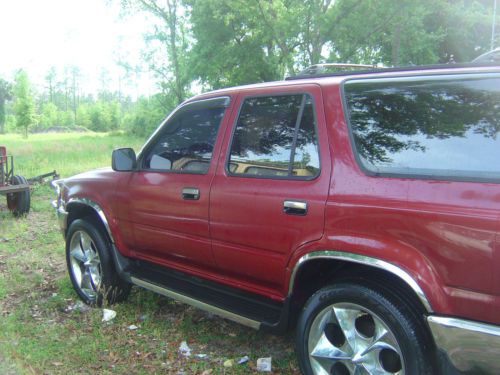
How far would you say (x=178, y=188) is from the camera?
3609 millimetres

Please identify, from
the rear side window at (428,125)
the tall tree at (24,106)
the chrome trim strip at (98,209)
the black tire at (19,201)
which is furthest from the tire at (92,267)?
the tall tree at (24,106)

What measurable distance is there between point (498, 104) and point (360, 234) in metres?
0.91

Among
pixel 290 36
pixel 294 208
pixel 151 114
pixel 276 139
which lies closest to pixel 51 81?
pixel 151 114

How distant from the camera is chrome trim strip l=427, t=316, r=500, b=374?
212cm

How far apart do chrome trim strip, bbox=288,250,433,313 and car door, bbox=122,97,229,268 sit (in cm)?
87

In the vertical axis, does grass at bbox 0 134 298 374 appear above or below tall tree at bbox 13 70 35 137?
below

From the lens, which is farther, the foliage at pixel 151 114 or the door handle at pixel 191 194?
the foliage at pixel 151 114

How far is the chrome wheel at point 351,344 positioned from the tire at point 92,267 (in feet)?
7.38

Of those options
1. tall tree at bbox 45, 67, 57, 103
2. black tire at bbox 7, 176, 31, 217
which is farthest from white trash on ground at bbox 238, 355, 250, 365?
tall tree at bbox 45, 67, 57, 103

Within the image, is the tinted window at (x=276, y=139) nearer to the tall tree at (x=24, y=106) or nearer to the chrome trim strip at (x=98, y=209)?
the chrome trim strip at (x=98, y=209)

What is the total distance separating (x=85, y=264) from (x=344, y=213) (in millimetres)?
2933

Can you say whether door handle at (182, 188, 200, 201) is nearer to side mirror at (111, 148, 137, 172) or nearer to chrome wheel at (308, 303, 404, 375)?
side mirror at (111, 148, 137, 172)

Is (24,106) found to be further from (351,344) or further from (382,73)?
(351,344)

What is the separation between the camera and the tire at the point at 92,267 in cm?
434
